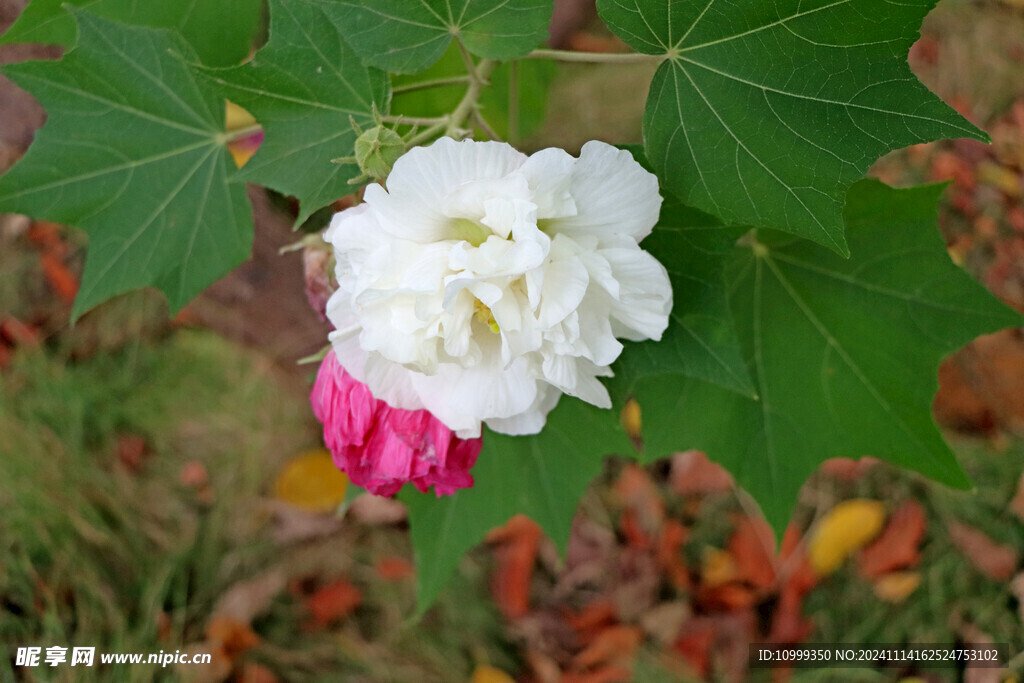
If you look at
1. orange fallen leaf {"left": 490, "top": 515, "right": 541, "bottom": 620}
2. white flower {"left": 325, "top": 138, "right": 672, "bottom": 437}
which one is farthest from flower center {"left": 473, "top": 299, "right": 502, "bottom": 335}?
orange fallen leaf {"left": 490, "top": 515, "right": 541, "bottom": 620}

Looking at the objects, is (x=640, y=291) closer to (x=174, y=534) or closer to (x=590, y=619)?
(x=590, y=619)

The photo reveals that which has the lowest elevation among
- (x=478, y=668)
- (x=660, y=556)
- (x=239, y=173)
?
(x=478, y=668)

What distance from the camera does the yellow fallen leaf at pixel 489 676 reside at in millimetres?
1894

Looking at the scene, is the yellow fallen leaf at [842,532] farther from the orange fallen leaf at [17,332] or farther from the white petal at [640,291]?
the orange fallen leaf at [17,332]

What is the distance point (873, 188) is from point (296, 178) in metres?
0.68

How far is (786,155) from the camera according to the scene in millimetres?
667

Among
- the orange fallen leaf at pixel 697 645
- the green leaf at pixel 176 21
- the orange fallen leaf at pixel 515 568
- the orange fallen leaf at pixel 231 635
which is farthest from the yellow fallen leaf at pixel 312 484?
the green leaf at pixel 176 21

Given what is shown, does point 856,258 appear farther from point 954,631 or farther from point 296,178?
point 954,631

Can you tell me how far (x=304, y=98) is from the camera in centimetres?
77

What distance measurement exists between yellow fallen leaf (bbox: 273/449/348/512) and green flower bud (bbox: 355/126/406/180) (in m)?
1.56

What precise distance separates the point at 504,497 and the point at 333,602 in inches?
48.5

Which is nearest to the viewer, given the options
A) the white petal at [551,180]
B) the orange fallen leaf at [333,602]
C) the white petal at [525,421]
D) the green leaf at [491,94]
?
the white petal at [551,180]

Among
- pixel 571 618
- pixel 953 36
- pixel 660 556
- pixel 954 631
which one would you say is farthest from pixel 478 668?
pixel 953 36

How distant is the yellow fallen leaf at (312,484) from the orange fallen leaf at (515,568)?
1.64ft
